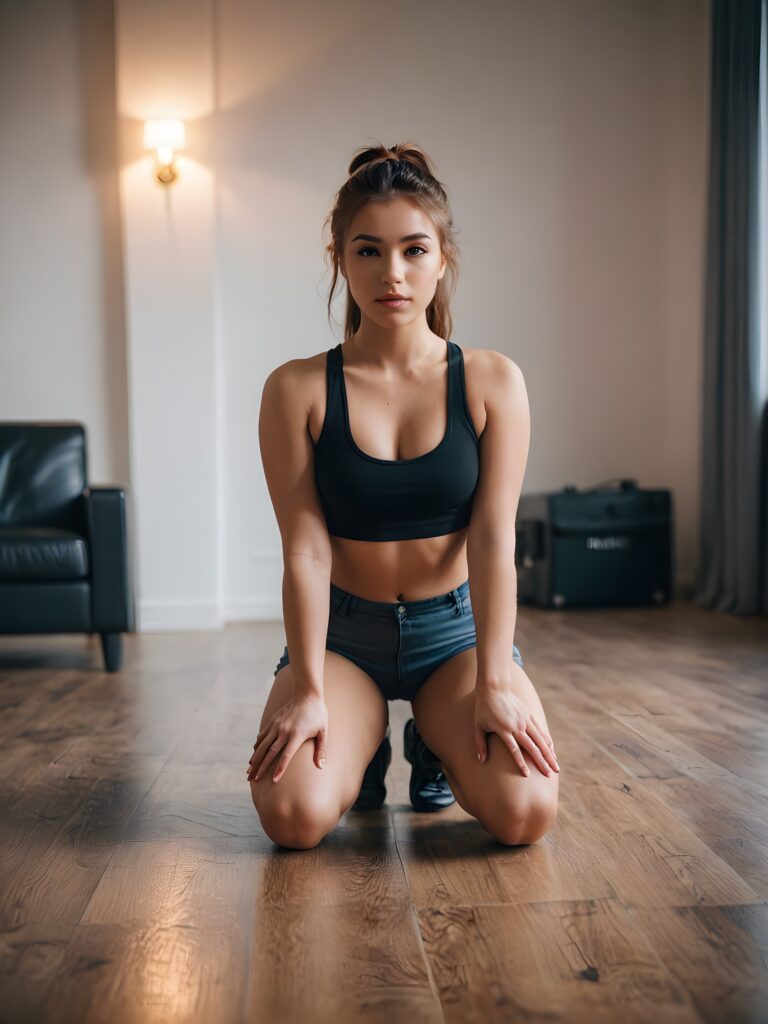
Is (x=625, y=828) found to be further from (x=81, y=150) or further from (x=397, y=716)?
(x=81, y=150)

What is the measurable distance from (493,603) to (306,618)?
0.28 m

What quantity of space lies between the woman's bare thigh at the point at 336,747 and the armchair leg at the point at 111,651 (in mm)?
1647

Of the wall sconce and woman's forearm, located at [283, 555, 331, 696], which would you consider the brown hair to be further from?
the wall sconce

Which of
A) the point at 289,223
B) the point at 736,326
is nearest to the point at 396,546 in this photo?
the point at 736,326

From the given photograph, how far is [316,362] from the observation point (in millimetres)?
1593

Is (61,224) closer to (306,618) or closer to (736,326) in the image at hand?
(736,326)

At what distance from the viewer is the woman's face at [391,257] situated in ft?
4.75

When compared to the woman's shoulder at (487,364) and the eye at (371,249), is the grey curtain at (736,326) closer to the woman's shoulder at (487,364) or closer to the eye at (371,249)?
the woman's shoulder at (487,364)

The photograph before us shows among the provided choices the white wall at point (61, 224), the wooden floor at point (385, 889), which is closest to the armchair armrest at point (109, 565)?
the wooden floor at point (385, 889)

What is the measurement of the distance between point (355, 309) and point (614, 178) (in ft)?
11.1

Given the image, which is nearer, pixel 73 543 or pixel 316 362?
pixel 316 362

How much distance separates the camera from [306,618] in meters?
1.50

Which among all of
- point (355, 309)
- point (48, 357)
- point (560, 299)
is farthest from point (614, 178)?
point (355, 309)

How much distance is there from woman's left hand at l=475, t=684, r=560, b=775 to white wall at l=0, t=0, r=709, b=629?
284cm
